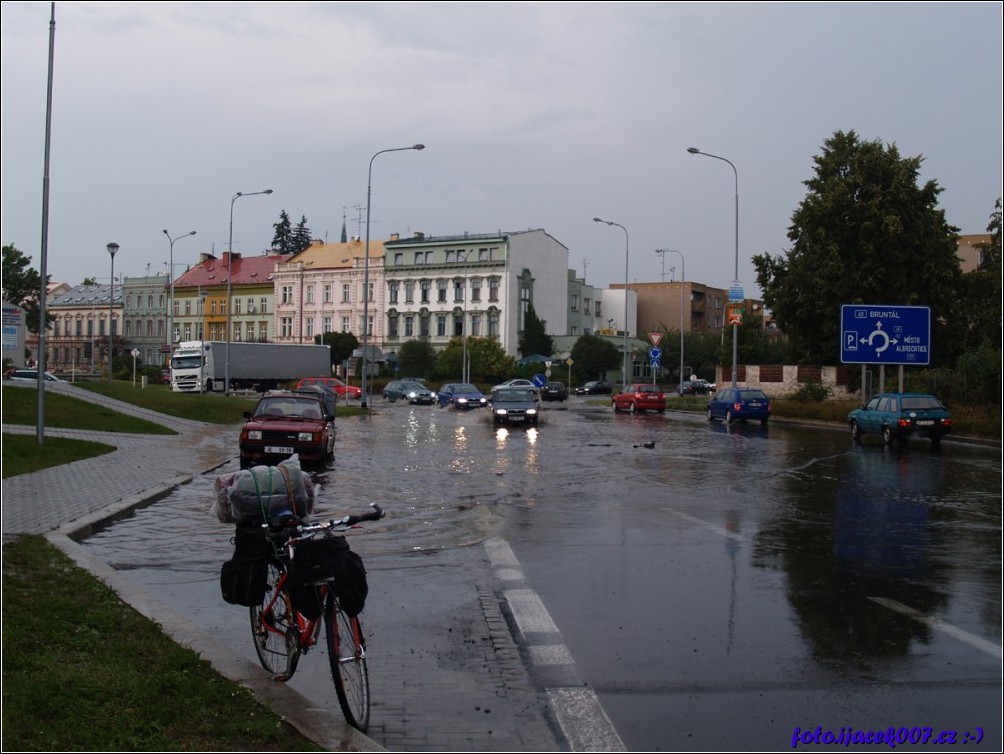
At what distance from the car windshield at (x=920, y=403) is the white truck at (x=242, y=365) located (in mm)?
43367

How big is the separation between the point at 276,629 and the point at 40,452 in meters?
17.6

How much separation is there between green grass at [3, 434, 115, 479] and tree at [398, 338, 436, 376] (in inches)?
2754

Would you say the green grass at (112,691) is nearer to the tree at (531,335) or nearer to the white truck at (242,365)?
the white truck at (242,365)

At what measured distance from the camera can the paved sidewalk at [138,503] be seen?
230 inches

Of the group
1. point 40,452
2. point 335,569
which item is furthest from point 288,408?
point 335,569

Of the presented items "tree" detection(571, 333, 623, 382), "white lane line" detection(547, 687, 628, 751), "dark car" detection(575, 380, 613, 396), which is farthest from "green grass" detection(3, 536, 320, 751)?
"tree" detection(571, 333, 623, 382)

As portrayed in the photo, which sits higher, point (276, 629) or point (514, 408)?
point (276, 629)

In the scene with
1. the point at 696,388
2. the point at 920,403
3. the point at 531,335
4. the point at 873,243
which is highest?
the point at 873,243

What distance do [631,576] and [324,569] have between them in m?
5.08

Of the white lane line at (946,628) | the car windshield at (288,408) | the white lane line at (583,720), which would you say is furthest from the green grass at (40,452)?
the white lane line at (946,628)

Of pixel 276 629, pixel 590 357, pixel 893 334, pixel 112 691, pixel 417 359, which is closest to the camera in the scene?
pixel 112 691

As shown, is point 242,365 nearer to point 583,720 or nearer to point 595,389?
point 595,389

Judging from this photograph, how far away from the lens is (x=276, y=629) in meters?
6.34

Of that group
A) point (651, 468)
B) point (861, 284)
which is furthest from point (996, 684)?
point (861, 284)
